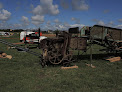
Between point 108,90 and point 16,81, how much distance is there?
408cm

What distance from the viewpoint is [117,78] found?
6277 millimetres

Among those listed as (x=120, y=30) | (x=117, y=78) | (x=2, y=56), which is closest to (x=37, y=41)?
(x=2, y=56)

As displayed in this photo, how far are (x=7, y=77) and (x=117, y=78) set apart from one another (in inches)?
225

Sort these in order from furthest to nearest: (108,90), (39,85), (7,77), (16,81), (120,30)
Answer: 1. (120,30)
2. (7,77)
3. (16,81)
4. (39,85)
5. (108,90)

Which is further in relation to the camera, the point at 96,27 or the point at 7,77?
the point at 96,27

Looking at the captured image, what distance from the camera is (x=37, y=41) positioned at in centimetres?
2094

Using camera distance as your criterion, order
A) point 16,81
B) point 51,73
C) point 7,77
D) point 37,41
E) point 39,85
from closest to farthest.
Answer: point 39,85 → point 16,81 → point 7,77 → point 51,73 → point 37,41

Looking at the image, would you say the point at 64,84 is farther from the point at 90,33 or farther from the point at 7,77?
the point at 90,33

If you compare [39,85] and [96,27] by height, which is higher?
[96,27]

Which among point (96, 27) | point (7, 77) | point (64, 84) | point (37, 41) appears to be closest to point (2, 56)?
point (7, 77)

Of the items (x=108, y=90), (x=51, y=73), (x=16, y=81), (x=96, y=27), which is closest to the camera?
(x=108, y=90)

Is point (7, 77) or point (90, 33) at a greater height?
point (90, 33)

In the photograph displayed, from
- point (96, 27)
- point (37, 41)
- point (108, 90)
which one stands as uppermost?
point (96, 27)

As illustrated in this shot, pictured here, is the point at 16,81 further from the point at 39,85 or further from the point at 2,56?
the point at 2,56
